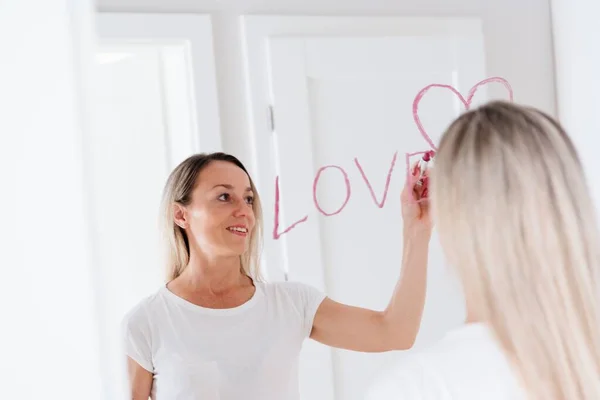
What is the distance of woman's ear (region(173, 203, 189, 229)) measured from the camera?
0.96m

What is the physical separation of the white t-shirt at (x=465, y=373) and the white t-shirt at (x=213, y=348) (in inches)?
13.8

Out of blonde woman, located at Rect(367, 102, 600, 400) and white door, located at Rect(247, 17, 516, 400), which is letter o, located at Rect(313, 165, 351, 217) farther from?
blonde woman, located at Rect(367, 102, 600, 400)

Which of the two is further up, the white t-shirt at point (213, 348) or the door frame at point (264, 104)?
the door frame at point (264, 104)

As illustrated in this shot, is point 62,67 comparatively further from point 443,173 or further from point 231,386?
point 231,386

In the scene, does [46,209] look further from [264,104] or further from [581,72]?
[581,72]

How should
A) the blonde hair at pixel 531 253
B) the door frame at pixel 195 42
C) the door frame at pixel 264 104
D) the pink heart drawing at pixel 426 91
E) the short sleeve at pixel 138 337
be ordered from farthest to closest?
the pink heart drawing at pixel 426 91 < the door frame at pixel 264 104 < the door frame at pixel 195 42 < the short sleeve at pixel 138 337 < the blonde hair at pixel 531 253

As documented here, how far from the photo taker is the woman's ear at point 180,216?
0.96 meters

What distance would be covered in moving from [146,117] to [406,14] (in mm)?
493

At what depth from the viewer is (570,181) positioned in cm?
59

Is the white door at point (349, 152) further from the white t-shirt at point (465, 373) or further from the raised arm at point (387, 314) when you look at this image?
the white t-shirt at point (465, 373)

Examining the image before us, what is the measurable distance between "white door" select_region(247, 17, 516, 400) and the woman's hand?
0.86 ft

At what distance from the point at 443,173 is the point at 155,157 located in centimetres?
54

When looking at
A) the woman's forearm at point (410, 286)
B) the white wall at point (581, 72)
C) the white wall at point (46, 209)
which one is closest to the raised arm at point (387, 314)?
the woman's forearm at point (410, 286)

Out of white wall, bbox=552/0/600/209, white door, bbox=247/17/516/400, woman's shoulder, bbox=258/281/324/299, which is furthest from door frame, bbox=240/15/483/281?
white wall, bbox=552/0/600/209
